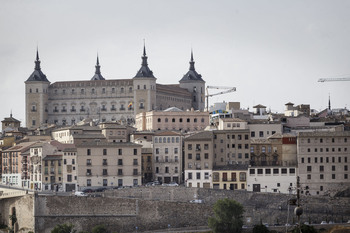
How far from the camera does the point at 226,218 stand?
76.5 metres

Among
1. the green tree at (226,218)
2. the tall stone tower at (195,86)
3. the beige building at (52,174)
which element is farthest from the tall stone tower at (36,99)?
the green tree at (226,218)

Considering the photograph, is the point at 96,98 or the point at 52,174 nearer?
the point at 52,174

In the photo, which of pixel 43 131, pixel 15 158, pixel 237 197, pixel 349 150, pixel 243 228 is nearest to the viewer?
pixel 243 228

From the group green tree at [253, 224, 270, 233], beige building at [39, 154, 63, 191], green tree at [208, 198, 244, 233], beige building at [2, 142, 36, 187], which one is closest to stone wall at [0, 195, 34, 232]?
beige building at [39, 154, 63, 191]

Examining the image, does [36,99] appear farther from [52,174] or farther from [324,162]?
[324,162]

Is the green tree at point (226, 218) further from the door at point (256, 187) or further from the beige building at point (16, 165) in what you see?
the beige building at point (16, 165)

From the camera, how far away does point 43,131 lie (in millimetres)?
120000

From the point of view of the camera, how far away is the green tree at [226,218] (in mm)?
76438

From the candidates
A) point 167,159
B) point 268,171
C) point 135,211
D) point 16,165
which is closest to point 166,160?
point 167,159

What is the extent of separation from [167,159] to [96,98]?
5598 cm

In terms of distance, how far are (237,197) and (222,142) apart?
31.9 ft

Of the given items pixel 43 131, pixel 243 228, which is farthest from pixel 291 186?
pixel 43 131

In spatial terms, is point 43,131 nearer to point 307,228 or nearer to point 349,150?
point 349,150

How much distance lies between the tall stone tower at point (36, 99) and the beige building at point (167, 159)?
55049mm
